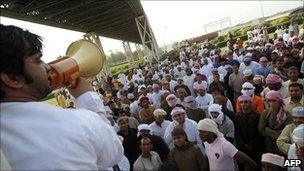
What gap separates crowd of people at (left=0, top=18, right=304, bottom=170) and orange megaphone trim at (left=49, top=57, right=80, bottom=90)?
0.19ft

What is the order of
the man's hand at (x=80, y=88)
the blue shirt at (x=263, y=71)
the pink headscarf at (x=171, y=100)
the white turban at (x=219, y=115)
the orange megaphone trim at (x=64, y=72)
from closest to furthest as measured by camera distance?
the orange megaphone trim at (x=64, y=72) < the man's hand at (x=80, y=88) < the white turban at (x=219, y=115) < the pink headscarf at (x=171, y=100) < the blue shirt at (x=263, y=71)

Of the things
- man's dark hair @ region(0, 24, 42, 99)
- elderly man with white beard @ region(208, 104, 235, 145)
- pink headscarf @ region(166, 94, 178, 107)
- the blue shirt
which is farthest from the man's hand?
the blue shirt

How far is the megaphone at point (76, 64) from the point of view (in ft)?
5.77

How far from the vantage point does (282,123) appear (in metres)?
5.76

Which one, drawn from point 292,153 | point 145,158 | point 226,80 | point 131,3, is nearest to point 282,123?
point 292,153

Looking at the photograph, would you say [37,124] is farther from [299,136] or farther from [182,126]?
[182,126]

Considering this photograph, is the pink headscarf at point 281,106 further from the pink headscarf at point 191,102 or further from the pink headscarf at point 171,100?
the pink headscarf at point 171,100

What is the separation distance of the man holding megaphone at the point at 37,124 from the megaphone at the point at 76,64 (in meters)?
0.11

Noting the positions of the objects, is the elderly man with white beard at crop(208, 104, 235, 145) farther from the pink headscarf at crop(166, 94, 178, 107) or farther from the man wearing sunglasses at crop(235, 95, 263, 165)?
the pink headscarf at crop(166, 94, 178, 107)

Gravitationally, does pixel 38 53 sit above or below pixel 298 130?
above

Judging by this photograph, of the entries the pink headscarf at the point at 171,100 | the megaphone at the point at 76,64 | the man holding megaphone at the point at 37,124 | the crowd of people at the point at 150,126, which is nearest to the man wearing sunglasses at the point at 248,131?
the crowd of people at the point at 150,126

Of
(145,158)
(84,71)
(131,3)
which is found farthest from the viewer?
(131,3)

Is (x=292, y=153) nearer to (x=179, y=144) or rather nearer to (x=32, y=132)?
(x=179, y=144)

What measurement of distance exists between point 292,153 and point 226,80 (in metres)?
7.17
